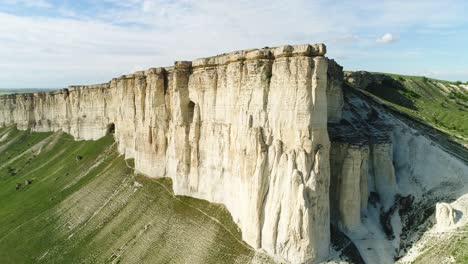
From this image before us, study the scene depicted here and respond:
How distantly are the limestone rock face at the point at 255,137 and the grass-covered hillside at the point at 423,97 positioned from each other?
123ft

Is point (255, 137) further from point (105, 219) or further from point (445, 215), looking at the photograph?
point (105, 219)

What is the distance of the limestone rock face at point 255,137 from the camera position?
91.6ft

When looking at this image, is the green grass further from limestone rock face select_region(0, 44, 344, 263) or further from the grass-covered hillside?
the grass-covered hillside

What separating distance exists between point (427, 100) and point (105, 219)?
66997 mm

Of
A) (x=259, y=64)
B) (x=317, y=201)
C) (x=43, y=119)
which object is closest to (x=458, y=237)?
(x=317, y=201)

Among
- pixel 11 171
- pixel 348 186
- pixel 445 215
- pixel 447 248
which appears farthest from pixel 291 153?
pixel 11 171

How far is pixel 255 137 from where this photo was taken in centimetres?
3044

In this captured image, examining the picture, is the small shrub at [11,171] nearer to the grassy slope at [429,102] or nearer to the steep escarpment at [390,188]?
the steep escarpment at [390,188]

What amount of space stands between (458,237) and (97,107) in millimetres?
61970

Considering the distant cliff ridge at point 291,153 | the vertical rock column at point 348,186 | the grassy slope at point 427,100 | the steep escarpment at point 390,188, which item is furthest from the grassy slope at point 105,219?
the grassy slope at point 427,100

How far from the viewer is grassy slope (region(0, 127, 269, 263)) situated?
3388 centimetres

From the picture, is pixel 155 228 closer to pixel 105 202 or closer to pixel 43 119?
pixel 105 202

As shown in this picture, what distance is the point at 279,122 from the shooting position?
2961 centimetres

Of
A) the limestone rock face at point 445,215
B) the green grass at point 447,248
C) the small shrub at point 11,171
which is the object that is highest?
the limestone rock face at point 445,215
